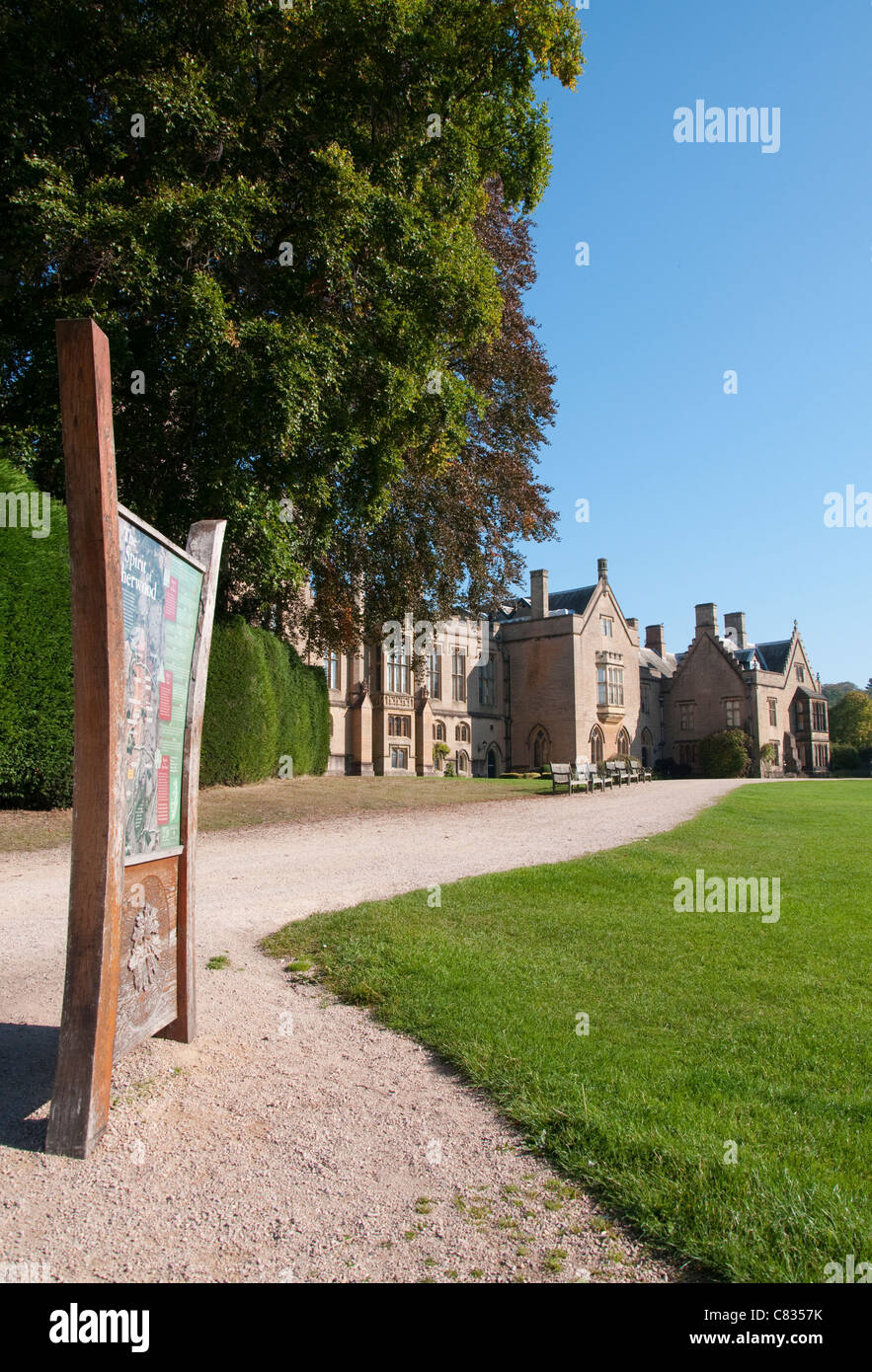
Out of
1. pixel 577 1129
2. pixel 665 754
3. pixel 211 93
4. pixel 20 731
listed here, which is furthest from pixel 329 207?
pixel 665 754

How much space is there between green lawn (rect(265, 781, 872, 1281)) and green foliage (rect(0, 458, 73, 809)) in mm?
7339

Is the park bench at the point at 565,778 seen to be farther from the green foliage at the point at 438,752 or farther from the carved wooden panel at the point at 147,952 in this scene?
the carved wooden panel at the point at 147,952

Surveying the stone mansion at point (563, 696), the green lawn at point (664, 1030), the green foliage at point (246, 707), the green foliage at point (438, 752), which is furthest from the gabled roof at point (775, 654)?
the green lawn at point (664, 1030)

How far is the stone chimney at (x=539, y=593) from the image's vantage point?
50.5 m

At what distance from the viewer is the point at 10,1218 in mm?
2896

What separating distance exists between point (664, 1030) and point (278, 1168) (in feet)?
8.18

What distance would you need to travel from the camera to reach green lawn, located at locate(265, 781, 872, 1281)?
300cm

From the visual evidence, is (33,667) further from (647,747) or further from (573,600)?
(647,747)

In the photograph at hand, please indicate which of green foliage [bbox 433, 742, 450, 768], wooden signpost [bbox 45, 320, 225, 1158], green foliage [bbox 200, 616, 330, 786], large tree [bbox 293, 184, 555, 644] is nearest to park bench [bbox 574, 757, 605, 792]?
large tree [bbox 293, 184, 555, 644]

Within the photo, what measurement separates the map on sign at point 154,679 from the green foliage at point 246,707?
43.0ft

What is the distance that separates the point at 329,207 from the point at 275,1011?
12576 mm

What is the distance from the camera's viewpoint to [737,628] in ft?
206

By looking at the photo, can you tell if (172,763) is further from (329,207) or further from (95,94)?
(95,94)

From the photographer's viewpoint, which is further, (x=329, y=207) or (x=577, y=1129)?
(x=329, y=207)
